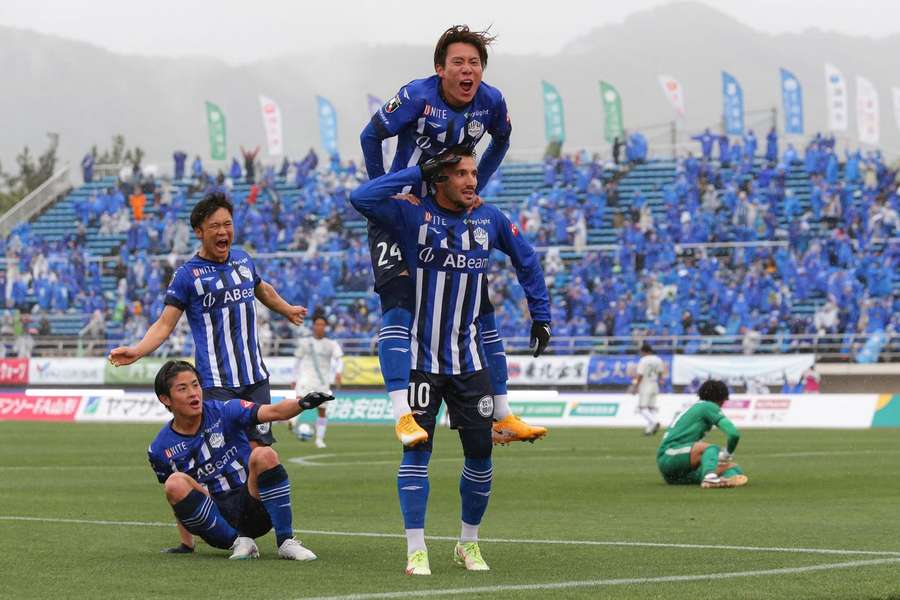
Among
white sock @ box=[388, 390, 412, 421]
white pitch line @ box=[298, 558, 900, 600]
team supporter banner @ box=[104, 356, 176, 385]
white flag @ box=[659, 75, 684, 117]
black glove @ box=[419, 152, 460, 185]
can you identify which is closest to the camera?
white pitch line @ box=[298, 558, 900, 600]

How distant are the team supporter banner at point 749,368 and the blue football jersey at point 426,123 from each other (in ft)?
104

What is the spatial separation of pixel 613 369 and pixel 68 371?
17.7 metres

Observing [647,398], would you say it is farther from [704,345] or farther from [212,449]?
[212,449]

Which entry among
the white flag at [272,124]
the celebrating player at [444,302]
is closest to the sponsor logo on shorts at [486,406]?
the celebrating player at [444,302]

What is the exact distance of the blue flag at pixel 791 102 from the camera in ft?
205

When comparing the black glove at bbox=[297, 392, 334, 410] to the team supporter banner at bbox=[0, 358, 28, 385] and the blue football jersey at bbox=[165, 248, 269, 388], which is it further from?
the team supporter banner at bbox=[0, 358, 28, 385]

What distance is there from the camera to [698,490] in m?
16.5

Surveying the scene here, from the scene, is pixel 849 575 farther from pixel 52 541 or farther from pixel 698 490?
pixel 698 490

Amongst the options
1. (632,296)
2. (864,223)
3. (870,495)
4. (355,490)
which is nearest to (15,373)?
(632,296)

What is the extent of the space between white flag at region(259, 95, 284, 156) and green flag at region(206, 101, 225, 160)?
7.14ft

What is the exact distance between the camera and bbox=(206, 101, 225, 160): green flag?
240ft

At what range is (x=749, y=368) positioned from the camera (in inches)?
1615

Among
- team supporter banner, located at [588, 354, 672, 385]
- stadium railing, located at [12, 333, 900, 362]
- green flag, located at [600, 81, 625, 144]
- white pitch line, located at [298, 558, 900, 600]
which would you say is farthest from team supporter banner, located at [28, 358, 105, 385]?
white pitch line, located at [298, 558, 900, 600]

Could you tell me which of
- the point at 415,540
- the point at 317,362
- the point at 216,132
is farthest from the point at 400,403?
the point at 216,132
